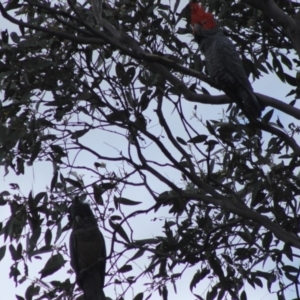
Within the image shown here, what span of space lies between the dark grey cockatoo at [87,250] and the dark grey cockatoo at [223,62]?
141 cm

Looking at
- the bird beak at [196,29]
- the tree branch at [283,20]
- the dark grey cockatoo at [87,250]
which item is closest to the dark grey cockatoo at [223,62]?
the bird beak at [196,29]

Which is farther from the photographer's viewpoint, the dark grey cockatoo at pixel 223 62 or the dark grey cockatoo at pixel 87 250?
the dark grey cockatoo at pixel 87 250

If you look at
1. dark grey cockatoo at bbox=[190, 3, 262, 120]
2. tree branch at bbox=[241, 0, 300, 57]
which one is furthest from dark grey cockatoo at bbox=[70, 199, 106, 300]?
tree branch at bbox=[241, 0, 300, 57]

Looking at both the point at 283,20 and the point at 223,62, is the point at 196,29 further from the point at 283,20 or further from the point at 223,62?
the point at 283,20

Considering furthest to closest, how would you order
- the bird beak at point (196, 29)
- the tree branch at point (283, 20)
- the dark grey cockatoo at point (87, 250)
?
1. the dark grey cockatoo at point (87, 250)
2. the bird beak at point (196, 29)
3. the tree branch at point (283, 20)

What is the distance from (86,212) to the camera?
14.3ft

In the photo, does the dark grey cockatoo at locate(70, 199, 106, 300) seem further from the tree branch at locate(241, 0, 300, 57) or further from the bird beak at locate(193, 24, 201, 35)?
the tree branch at locate(241, 0, 300, 57)

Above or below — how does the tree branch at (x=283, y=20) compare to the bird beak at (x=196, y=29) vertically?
below

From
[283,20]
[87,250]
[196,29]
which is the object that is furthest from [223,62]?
[87,250]

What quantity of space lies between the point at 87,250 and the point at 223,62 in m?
1.86

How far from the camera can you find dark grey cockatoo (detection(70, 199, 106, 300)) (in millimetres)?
4324

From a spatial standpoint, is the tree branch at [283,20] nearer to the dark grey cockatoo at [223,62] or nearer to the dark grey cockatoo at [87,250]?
the dark grey cockatoo at [223,62]

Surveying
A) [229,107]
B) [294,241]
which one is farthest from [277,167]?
[294,241]

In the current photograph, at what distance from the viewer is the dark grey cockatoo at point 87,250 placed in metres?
4.32
